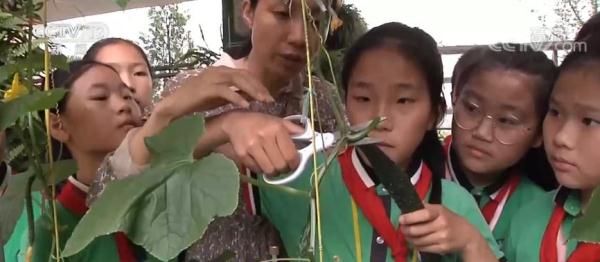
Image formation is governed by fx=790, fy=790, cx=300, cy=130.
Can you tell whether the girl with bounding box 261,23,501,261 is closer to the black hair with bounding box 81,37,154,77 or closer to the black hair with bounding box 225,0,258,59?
the black hair with bounding box 225,0,258,59

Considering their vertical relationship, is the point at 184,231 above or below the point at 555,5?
below

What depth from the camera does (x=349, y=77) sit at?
2.33ft

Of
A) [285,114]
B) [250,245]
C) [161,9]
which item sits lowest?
[250,245]

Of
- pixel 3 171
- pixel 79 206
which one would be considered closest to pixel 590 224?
pixel 79 206

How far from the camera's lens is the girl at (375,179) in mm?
648

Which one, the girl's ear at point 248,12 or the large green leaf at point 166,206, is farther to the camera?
the girl's ear at point 248,12

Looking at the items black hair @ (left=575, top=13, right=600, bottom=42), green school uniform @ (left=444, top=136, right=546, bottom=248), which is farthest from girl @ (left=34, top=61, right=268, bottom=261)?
black hair @ (left=575, top=13, right=600, bottom=42)

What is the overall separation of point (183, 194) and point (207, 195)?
0.05 feet

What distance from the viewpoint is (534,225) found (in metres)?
0.72

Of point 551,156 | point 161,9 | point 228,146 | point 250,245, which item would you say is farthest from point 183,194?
point 161,9

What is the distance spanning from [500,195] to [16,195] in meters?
0.46

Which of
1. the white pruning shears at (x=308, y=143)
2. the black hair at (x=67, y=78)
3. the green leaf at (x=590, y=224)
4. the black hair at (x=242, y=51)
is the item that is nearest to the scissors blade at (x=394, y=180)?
the white pruning shears at (x=308, y=143)

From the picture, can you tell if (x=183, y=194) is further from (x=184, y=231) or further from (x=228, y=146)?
(x=228, y=146)

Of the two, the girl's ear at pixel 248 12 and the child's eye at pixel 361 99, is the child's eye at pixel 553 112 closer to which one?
the child's eye at pixel 361 99
